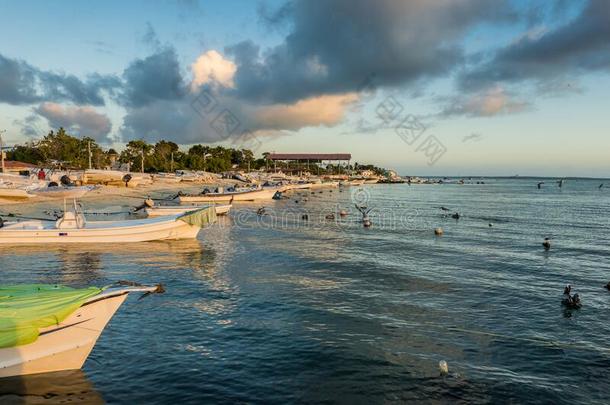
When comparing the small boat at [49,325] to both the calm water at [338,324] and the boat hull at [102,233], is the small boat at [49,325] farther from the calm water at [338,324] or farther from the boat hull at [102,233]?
the boat hull at [102,233]

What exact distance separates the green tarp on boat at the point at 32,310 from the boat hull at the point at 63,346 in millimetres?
386

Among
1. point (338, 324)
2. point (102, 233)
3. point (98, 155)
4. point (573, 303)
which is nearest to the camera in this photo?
point (338, 324)

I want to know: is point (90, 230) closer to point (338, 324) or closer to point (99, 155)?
point (338, 324)

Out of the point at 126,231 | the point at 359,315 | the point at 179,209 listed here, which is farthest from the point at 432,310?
the point at 179,209

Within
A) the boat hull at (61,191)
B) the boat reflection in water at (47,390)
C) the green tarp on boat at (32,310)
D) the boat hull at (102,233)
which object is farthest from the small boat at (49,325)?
the boat hull at (61,191)

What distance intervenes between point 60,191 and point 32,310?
63.2 m

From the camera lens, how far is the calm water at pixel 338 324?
12.9 m

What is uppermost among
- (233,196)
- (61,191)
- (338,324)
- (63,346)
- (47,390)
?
(61,191)

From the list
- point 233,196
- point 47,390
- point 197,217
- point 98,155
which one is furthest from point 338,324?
point 98,155

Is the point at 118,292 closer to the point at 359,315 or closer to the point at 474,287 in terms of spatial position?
the point at 359,315

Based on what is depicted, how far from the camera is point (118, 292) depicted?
12.9m

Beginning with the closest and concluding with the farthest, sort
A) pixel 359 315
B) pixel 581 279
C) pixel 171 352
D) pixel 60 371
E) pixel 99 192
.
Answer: pixel 60 371
pixel 171 352
pixel 359 315
pixel 581 279
pixel 99 192

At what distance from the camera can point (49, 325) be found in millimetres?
11594

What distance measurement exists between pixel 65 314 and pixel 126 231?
25.0 m
